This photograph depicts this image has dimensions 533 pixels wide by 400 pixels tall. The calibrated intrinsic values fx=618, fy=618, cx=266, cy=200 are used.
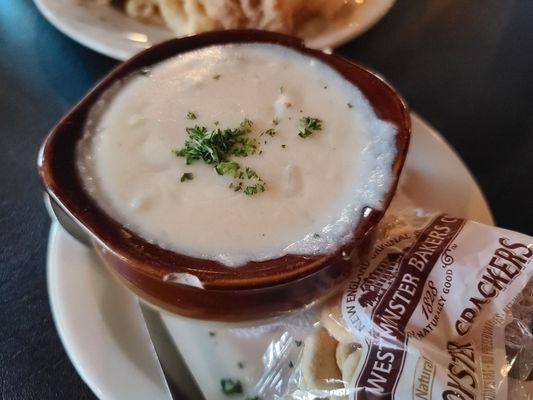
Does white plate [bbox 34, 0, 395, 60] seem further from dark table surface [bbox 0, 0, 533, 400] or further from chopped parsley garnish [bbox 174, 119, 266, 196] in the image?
chopped parsley garnish [bbox 174, 119, 266, 196]

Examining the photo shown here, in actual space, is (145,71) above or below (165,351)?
above

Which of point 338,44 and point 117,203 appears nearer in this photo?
point 117,203

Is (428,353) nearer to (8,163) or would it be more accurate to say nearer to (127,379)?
(127,379)

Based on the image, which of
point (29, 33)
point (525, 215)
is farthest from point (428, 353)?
point (29, 33)

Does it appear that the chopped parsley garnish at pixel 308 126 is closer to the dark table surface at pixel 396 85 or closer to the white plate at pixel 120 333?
the white plate at pixel 120 333

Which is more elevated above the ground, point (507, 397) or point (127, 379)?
point (507, 397)

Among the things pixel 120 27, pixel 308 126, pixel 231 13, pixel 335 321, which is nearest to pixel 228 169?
pixel 308 126

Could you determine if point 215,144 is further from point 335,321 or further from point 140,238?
point 335,321
